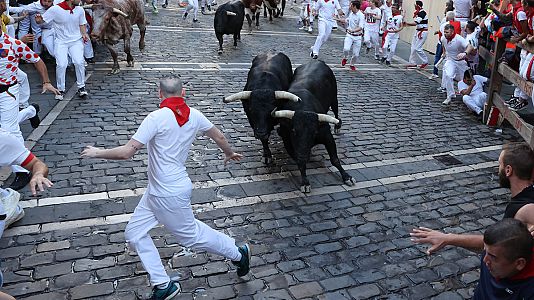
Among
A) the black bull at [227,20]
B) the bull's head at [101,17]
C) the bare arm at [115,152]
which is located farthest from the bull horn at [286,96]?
the black bull at [227,20]

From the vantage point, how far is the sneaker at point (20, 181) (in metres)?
6.07

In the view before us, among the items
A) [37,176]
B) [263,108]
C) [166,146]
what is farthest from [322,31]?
[37,176]

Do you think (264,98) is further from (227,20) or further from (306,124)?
(227,20)

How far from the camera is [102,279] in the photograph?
454 cm

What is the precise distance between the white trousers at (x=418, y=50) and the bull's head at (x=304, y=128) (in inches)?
365

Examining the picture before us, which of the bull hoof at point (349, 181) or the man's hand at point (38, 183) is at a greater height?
the man's hand at point (38, 183)

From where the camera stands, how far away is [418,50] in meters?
15.0

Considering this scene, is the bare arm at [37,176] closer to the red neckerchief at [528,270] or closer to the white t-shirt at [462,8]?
the red neckerchief at [528,270]

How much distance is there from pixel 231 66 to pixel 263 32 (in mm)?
6257

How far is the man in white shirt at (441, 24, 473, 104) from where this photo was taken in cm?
1138

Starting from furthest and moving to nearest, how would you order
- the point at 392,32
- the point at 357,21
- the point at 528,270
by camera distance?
the point at 392,32, the point at 357,21, the point at 528,270

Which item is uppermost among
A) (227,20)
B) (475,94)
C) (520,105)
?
(227,20)

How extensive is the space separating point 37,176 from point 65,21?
268 inches

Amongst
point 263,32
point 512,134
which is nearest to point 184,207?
point 512,134
